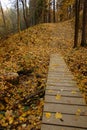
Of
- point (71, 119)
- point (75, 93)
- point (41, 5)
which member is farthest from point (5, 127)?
point (41, 5)

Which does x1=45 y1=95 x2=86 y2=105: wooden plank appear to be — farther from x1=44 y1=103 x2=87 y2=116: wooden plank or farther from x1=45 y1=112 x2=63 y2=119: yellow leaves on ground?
x1=45 y1=112 x2=63 y2=119: yellow leaves on ground

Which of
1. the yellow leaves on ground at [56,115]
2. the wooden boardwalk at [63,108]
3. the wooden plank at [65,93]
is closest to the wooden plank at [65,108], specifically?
the wooden boardwalk at [63,108]

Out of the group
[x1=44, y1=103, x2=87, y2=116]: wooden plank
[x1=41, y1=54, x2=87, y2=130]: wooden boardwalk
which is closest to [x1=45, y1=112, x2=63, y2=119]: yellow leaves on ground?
[x1=41, y1=54, x2=87, y2=130]: wooden boardwalk

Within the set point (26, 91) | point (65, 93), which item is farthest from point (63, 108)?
point (26, 91)

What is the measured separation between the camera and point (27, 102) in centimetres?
568

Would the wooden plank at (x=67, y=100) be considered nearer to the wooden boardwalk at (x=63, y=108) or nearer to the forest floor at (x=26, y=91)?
the wooden boardwalk at (x=63, y=108)

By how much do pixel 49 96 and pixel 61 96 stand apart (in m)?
0.34

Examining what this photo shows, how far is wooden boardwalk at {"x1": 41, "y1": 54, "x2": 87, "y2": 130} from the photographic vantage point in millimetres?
3660

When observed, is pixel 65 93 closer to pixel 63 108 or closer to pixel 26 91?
pixel 63 108

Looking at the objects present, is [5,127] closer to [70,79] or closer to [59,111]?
[59,111]

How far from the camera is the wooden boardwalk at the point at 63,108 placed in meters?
3.66

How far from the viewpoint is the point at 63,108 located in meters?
4.29

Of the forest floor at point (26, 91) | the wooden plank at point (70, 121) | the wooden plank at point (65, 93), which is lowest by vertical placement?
the forest floor at point (26, 91)

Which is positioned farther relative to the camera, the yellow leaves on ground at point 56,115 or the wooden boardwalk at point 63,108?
the yellow leaves on ground at point 56,115
